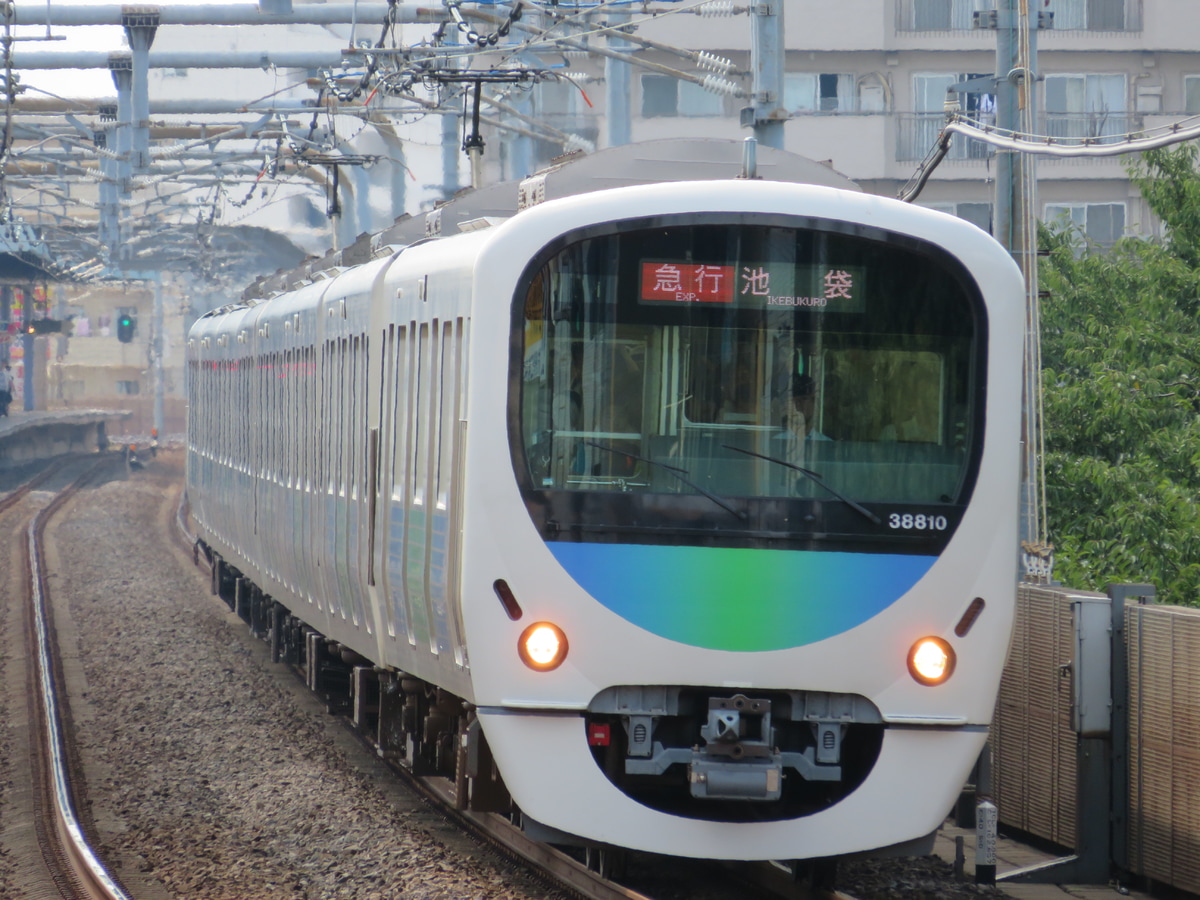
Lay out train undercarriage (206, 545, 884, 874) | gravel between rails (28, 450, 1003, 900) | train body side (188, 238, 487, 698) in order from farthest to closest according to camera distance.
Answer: gravel between rails (28, 450, 1003, 900)
train body side (188, 238, 487, 698)
train undercarriage (206, 545, 884, 874)

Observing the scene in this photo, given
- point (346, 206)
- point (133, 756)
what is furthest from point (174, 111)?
point (133, 756)

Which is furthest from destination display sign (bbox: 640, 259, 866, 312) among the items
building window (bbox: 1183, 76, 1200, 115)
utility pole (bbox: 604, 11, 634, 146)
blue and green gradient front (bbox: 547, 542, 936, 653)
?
building window (bbox: 1183, 76, 1200, 115)

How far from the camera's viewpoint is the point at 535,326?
6750 mm

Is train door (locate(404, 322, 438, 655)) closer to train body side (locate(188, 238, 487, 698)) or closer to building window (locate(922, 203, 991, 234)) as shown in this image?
train body side (locate(188, 238, 487, 698))

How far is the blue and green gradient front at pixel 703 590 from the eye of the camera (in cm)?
663

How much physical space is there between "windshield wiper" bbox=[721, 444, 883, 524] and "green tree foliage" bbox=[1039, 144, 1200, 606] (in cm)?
524

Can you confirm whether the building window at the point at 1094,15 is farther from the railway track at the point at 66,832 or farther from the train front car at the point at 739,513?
the train front car at the point at 739,513

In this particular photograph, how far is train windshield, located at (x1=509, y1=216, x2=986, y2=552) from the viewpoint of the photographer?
6.68 metres

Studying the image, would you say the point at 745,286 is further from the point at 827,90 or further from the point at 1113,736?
the point at 827,90

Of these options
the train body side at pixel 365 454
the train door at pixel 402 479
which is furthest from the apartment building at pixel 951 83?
the train door at pixel 402 479

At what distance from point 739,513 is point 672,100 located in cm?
3179

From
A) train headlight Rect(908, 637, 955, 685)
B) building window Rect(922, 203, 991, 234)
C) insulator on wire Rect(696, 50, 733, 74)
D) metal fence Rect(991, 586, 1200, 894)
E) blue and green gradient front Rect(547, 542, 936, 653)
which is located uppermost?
building window Rect(922, 203, 991, 234)

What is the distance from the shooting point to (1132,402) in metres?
13.6

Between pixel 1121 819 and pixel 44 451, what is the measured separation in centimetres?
5073
